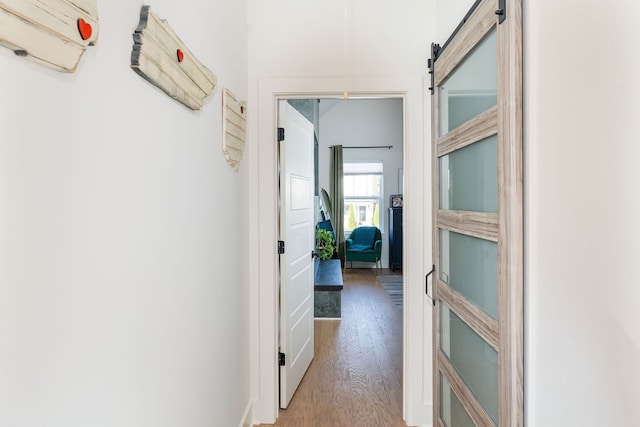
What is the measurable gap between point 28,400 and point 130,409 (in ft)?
1.23

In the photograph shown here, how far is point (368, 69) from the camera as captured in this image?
7.08 ft

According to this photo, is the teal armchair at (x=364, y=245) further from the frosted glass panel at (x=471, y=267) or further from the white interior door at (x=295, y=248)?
the frosted glass panel at (x=471, y=267)

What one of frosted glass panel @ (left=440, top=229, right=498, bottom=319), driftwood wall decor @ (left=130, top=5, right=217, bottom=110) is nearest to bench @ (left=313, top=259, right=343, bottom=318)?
frosted glass panel @ (left=440, top=229, right=498, bottom=319)

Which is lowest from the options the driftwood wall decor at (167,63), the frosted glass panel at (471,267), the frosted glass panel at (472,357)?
the frosted glass panel at (472,357)

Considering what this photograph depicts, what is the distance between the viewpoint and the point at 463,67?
60.6 inches

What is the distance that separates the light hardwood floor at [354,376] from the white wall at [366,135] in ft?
10.5

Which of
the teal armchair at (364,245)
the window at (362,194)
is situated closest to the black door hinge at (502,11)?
the teal armchair at (364,245)

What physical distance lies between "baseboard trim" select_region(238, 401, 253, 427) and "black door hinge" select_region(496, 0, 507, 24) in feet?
7.32

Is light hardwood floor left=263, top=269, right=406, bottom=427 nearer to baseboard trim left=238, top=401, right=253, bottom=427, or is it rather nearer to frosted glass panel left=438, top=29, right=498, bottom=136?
baseboard trim left=238, top=401, right=253, bottom=427

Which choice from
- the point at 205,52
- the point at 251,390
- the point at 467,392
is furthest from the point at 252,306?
the point at 205,52

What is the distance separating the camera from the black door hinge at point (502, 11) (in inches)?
44.2

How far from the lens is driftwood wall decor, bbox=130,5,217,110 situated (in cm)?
93

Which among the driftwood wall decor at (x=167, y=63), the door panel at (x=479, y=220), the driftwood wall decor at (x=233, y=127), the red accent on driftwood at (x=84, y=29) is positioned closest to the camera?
the red accent on driftwood at (x=84, y=29)

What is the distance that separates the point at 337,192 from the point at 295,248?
14.7ft
